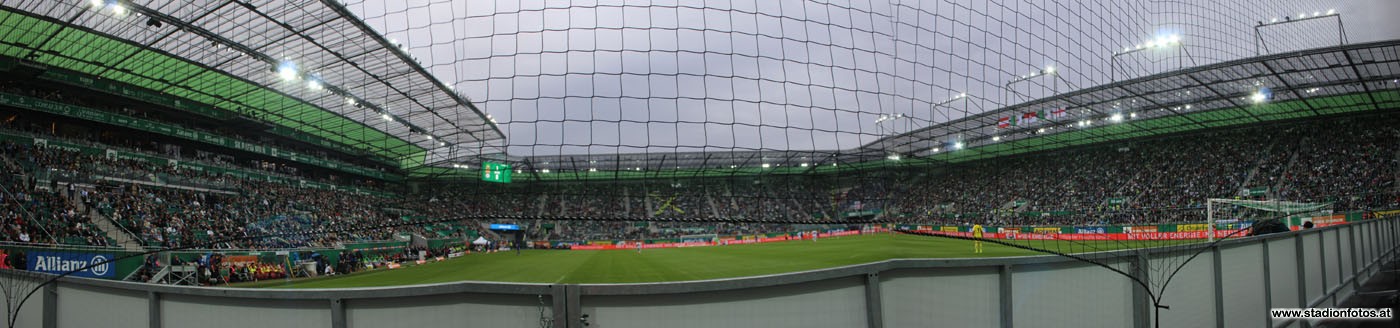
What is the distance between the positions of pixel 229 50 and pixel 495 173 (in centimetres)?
2293

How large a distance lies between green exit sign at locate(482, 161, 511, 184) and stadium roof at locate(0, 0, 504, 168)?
33.5 feet

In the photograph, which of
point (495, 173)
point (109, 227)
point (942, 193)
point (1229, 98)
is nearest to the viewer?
point (495, 173)

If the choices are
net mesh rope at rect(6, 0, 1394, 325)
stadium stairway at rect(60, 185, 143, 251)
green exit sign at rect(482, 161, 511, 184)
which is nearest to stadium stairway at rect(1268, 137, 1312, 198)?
net mesh rope at rect(6, 0, 1394, 325)

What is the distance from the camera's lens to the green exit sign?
609 centimetres

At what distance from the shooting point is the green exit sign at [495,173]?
240 inches

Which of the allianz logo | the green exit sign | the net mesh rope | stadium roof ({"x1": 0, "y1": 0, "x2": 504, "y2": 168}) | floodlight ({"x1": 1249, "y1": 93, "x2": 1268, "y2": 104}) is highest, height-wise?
stadium roof ({"x1": 0, "y1": 0, "x2": 504, "y2": 168})

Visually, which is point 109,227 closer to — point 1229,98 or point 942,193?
point 942,193

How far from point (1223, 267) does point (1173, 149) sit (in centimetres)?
3742

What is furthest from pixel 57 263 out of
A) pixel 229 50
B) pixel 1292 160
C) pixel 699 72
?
pixel 1292 160

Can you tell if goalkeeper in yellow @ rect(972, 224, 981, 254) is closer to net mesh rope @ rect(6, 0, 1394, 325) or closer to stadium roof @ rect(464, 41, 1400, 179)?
net mesh rope @ rect(6, 0, 1394, 325)

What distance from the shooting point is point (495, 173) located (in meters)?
6.27

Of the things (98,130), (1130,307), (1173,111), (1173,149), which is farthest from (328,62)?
(1173,149)

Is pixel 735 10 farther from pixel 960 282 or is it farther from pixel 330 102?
pixel 330 102

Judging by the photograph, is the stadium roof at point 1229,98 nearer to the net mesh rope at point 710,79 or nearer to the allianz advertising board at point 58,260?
the net mesh rope at point 710,79
